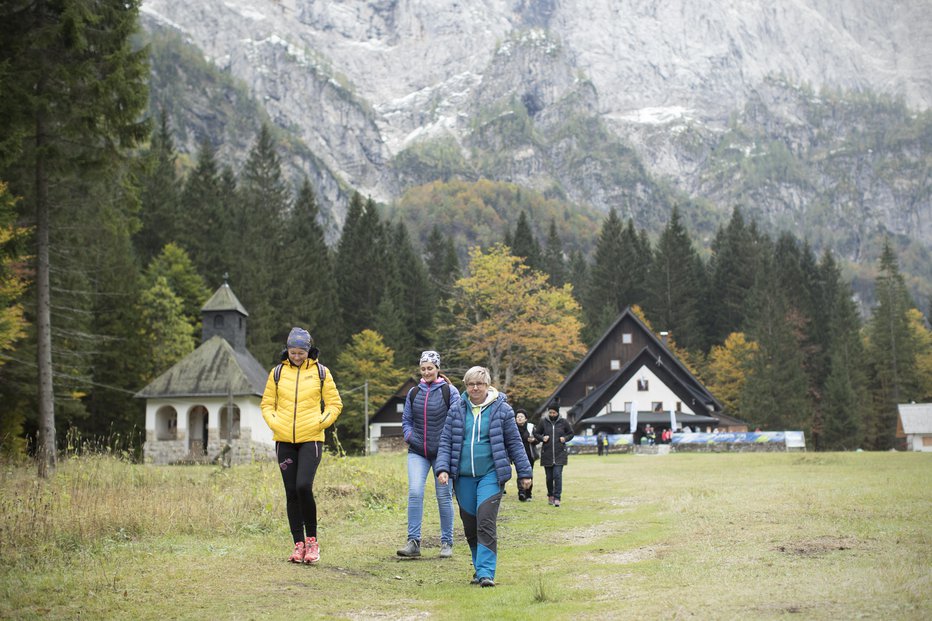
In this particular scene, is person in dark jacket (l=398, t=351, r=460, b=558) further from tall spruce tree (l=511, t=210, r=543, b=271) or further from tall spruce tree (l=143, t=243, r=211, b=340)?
tall spruce tree (l=511, t=210, r=543, b=271)

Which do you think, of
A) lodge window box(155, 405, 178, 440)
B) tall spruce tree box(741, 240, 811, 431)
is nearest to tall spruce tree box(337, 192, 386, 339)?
lodge window box(155, 405, 178, 440)

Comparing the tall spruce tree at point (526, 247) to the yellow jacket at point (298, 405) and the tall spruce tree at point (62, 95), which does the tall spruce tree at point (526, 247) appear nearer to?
the tall spruce tree at point (62, 95)

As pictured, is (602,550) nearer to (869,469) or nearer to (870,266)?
(869,469)

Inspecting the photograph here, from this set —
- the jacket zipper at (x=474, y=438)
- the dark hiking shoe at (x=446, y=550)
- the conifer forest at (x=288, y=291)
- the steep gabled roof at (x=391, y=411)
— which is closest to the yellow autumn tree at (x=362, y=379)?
the conifer forest at (x=288, y=291)

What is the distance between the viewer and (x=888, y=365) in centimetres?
7212

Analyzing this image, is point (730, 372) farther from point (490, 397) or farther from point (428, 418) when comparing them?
point (490, 397)

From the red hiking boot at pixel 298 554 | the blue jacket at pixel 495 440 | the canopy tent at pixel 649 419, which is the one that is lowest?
the canopy tent at pixel 649 419

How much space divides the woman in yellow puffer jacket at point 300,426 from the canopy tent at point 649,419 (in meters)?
42.7

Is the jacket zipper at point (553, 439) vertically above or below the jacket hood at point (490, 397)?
below

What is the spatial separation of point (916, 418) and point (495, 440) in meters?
56.2

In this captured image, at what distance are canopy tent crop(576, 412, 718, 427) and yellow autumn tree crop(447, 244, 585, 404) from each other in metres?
3.24

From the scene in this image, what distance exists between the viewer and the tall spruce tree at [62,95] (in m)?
18.8

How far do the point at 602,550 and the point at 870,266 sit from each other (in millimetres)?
170853

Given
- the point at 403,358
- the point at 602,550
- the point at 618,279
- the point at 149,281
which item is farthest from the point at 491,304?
the point at 602,550
